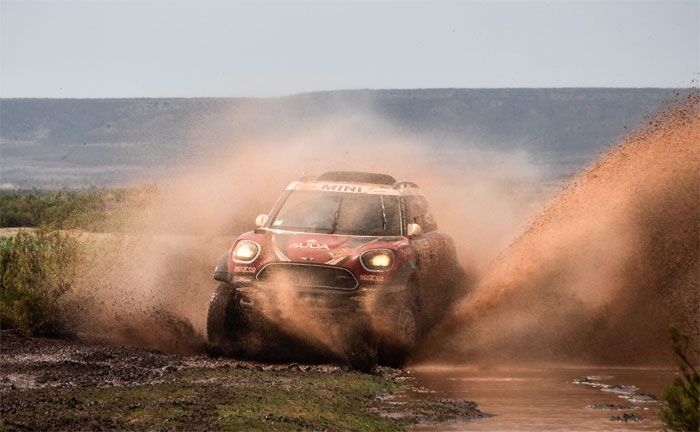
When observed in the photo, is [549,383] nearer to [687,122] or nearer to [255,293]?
[255,293]

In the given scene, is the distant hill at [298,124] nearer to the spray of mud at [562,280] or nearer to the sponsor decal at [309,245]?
the spray of mud at [562,280]

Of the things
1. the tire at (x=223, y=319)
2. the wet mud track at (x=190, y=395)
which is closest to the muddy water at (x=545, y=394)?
the wet mud track at (x=190, y=395)

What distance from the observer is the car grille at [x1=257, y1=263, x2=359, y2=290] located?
43.5ft

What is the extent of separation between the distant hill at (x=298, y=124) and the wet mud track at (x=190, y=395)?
403 ft

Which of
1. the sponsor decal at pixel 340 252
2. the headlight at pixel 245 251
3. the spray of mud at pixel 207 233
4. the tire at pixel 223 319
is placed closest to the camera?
the sponsor decal at pixel 340 252

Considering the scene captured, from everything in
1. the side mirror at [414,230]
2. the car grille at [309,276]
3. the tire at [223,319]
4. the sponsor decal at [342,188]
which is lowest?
the tire at [223,319]

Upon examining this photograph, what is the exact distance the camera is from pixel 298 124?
490 ft

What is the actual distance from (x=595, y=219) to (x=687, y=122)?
8.08 ft

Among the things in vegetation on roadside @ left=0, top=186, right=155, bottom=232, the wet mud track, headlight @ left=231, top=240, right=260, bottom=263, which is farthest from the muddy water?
vegetation on roadside @ left=0, top=186, right=155, bottom=232

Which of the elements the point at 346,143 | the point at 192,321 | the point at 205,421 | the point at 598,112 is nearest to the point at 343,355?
the point at 192,321

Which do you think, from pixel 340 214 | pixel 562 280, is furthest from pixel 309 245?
pixel 562 280

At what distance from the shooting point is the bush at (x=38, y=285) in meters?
15.5

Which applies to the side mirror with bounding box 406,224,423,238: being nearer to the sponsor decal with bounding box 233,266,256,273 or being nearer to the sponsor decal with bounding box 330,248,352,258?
the sponsor decal with bounding box 330,248,352,258

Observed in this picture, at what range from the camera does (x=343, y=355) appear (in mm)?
13500
